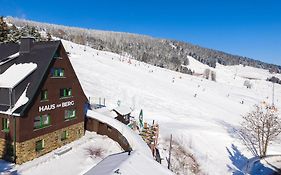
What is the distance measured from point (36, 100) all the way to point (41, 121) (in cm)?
242

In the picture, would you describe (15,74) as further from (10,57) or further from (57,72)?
(57,72)

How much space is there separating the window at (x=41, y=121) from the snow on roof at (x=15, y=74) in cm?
412

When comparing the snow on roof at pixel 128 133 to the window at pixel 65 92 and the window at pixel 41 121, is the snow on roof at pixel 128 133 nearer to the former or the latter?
the window at pixel 65 92

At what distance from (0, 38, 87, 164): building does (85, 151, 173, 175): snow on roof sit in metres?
10.1

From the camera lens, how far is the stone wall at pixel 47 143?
27.8m

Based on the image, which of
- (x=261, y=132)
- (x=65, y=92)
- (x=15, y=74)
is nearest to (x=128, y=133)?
(x=65, y=92)

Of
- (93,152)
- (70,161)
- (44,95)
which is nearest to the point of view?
(70,161)

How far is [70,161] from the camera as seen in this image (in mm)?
30047

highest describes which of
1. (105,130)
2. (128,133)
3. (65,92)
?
(65,92)

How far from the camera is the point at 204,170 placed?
43156 millimetres

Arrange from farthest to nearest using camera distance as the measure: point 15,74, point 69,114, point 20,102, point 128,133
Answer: point 69,114
point 128,133
point 15,74
point 20,102

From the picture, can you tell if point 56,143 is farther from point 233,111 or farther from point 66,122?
point 233,111

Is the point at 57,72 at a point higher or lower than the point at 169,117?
higher

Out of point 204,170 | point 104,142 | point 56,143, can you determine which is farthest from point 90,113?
point 204,170
